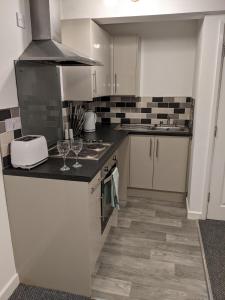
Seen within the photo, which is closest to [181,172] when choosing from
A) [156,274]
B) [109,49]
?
[156,274]

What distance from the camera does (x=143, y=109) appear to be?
3.30m

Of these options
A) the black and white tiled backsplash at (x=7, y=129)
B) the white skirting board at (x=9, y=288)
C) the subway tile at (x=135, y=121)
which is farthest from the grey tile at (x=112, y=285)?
the subway tile at (x=135, y=121)

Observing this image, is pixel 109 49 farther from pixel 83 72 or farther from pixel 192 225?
pixel 192 225

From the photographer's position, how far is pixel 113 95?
10.7 feet

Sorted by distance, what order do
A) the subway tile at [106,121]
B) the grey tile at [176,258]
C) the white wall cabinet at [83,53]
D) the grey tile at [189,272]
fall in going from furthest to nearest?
the subway tile at [106,121] → the white wall cabinet at [83,53] → the grey tile at [176,258] → the grey tile at [189,272]

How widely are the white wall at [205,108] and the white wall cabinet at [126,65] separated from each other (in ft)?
2.80

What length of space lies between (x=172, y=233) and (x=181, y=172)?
0.84 metres

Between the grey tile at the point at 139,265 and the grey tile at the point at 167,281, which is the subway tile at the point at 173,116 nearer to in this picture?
the grey tile at the point at 139,265

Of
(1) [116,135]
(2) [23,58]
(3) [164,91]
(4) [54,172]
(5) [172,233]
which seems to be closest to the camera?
(4) [54,172]

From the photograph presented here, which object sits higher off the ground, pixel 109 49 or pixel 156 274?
pixel 109 49

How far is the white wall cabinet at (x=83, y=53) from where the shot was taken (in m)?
2.36

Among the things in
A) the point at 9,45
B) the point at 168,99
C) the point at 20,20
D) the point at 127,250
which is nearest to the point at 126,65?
the point at 168,99

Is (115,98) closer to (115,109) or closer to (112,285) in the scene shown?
(115,109)

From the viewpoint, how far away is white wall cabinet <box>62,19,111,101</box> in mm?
2361
